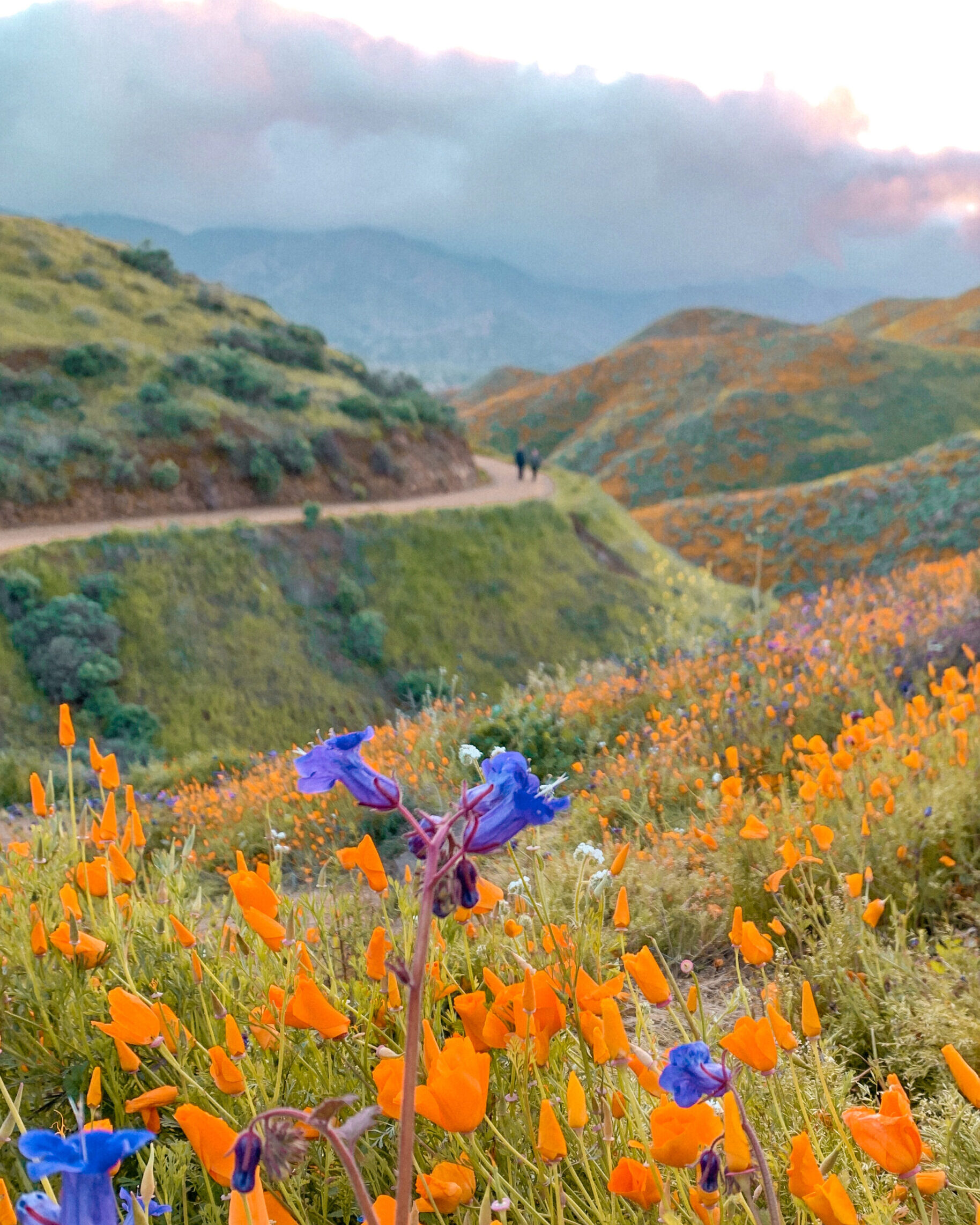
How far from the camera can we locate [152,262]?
115ft

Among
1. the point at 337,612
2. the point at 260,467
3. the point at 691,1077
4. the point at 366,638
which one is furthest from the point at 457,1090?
the point at 260,467

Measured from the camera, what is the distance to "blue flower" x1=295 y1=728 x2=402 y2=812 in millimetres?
1075

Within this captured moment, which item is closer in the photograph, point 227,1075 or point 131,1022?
point 227,1075

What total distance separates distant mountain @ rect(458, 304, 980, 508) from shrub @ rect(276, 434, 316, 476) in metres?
25.2

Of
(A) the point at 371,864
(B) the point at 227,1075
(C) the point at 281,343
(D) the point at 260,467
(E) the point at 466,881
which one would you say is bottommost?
(B) the point at 227,1075

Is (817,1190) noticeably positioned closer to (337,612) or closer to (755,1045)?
(755,1045)

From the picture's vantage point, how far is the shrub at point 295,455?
24.1m

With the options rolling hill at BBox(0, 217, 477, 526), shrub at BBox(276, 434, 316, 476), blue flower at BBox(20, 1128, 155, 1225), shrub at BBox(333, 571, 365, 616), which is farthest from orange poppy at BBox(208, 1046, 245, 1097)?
Result: shrub at BBox(276, 434, 316, 476)

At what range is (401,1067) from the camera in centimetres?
127

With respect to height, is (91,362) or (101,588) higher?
(91,362)

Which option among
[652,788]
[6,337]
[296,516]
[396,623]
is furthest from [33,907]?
[6,337]

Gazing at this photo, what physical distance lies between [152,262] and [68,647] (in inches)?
1018

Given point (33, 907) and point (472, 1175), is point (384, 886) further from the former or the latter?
point (33, 907)

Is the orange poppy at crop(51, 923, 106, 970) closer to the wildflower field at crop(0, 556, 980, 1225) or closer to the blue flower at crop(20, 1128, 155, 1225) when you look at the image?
the wildflower field at crop(0, 556, 980, 1225)
